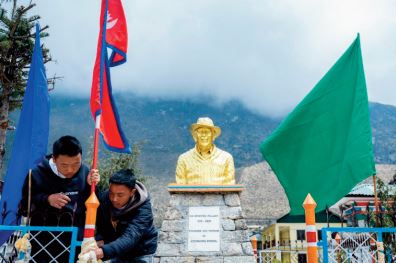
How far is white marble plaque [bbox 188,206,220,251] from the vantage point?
746 centimetres

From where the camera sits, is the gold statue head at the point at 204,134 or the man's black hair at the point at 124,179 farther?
the gold statue head at the point at 204,134

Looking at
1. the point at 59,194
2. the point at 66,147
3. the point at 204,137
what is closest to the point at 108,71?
the point at 66,147

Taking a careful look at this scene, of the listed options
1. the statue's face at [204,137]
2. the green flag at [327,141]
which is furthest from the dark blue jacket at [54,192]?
the statue's face at [204,137]

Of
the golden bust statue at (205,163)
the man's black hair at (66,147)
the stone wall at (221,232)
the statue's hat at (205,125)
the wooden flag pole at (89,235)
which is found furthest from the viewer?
the statue's hat at (205,125)

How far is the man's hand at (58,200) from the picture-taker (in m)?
3.58

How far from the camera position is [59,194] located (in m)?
3.61

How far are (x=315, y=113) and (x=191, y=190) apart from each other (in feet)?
9.45

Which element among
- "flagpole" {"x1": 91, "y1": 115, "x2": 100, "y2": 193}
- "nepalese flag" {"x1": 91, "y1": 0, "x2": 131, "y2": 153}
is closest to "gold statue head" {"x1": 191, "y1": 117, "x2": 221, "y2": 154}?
"nepalese flag" {"x1": 91, "y1": 0, "x2": 131, "y2": 153}

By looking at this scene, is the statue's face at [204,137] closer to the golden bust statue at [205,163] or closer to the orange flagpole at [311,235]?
the golden bust statue at [205,163]

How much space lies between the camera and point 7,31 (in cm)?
1147

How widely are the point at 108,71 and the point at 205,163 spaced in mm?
4037

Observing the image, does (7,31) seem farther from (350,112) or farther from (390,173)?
(390,173)

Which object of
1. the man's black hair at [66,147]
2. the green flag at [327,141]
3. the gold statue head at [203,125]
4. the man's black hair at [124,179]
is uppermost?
the gold statue head at [203,125]

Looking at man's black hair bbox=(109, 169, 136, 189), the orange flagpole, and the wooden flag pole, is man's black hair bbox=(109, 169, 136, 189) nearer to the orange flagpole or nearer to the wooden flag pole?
the wooden flag pole
